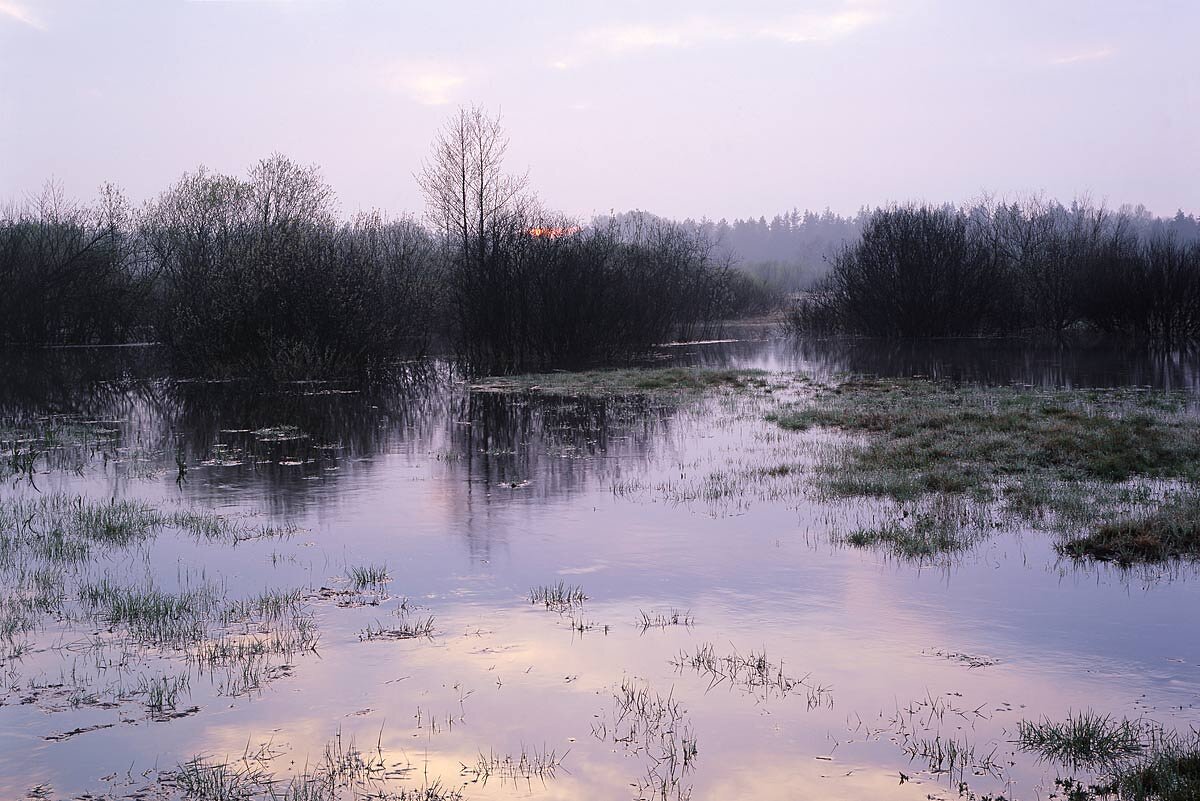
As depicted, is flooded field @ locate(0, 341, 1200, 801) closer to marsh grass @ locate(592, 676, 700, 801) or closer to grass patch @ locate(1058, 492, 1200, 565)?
marsh grass @ locate(592, 676, 700, 801)

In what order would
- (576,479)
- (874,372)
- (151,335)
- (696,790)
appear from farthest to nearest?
(151,335) → (874,372) → (576,479) → (696,790)

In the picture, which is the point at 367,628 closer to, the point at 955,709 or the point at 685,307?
the point at 955,709

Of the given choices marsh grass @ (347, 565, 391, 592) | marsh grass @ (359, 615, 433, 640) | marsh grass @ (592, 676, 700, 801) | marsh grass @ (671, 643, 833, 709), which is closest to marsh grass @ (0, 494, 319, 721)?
marsh grass @ (359, 615, 433, 640)

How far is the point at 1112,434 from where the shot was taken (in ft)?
48.8

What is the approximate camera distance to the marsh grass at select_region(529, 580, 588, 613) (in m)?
8.01

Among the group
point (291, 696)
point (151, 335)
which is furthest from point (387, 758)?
point (151, 335)

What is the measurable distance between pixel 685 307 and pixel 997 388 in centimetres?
3604

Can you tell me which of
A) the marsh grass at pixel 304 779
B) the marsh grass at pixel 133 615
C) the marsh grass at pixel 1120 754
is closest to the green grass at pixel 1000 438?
the marsh grass at pixel 1120 754

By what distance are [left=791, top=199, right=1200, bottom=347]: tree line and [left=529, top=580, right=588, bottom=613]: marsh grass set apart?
1682 inches

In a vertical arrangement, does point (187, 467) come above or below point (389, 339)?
below

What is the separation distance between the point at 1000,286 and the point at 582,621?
4809cm

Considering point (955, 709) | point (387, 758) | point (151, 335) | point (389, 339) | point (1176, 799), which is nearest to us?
point (1176, 799)

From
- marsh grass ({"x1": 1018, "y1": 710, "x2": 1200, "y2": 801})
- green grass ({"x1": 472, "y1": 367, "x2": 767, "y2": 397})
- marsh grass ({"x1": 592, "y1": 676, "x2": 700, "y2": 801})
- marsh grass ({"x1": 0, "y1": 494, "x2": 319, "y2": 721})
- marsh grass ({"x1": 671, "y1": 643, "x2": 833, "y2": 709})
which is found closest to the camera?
marsh grass ({"x1": 1018, "y1": 710, "x2": 1200, "y2": 801})

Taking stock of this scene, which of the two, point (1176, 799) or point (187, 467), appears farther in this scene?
point (187, 467)
